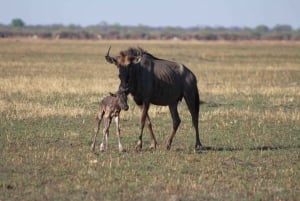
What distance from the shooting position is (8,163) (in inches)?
504

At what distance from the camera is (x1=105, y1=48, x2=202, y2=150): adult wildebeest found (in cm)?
1448

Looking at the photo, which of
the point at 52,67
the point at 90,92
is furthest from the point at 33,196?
the point at 52,67

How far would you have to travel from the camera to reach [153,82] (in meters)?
15.4

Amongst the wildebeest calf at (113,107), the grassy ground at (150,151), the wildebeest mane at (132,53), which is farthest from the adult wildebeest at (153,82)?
the grassy ground at (150,151)

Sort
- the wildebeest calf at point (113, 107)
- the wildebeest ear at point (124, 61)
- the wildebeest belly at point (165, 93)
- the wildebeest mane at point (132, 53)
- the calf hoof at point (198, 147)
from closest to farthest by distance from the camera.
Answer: the wildebeest calf at point (113, 107), the wildebeest ear at point (124, 61), the wildebeest mane at point (132, 53), the calf hoof at point (198, 147), the wildebeest belly at point (165, 93)

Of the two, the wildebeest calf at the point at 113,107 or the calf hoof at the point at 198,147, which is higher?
the wildebeest calf at the point at 113,107

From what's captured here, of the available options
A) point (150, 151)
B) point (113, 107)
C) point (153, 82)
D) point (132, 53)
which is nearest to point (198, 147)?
point (150, 151)

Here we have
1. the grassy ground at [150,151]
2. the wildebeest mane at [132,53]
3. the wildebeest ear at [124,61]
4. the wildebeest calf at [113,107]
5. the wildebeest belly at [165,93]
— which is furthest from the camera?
the wildebeest belly at [165,93]

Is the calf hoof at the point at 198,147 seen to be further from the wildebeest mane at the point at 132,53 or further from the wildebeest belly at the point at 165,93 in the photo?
the wildebeest mane at the point at 132,53

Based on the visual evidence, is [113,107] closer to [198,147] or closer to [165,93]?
[165,93]

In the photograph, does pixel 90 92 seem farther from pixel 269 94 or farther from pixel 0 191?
pixel 0 191

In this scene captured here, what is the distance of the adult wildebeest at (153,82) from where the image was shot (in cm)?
1448

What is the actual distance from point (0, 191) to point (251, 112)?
38.5ft

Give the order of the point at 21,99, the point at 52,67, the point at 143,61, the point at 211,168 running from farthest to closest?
the point at 52,67, the point at 21,99, the point at 143,61, the point at 211,168
